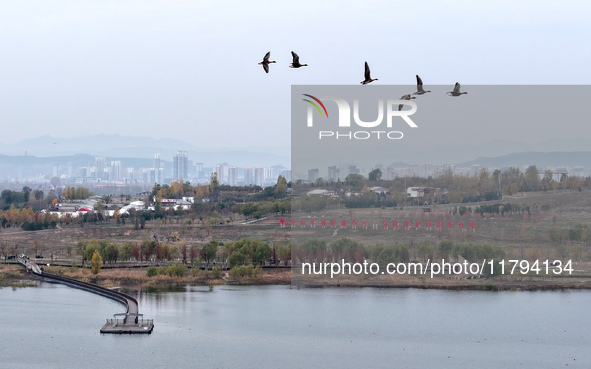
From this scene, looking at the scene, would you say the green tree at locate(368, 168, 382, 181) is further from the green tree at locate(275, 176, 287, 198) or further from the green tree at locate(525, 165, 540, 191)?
the green tree at locate(275, 176, 287, 198)

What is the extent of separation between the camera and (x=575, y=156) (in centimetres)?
2714

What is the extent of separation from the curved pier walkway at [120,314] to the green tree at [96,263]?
785mm

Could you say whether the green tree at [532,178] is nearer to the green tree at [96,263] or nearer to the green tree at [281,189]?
the green tree at [96,263]

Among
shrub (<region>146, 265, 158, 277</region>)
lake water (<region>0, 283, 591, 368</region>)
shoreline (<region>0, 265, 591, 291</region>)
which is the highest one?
shrub (<region>146, 265, 158, 277</region>)

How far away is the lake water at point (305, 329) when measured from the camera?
564 inches

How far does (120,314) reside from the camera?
16.5 meters

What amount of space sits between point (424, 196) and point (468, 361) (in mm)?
11514

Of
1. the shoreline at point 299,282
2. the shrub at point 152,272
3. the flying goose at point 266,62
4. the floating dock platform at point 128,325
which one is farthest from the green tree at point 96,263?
the flying goose at point 266,62

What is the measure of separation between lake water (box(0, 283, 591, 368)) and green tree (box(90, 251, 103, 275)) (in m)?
2.40

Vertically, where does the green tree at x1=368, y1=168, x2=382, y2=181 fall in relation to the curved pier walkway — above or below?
above

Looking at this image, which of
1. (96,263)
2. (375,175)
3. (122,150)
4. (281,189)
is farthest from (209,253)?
(122,150)

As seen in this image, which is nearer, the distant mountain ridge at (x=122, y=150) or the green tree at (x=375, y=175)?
the green tree at (x=375, y=175)

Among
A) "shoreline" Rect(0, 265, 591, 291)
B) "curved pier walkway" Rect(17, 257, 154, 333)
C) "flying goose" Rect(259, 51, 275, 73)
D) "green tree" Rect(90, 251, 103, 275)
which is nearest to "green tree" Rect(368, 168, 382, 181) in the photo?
"shoreline" Rect(0, 265, 591, 291)

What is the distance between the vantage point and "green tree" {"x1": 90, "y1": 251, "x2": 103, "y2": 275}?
22.8 meters
